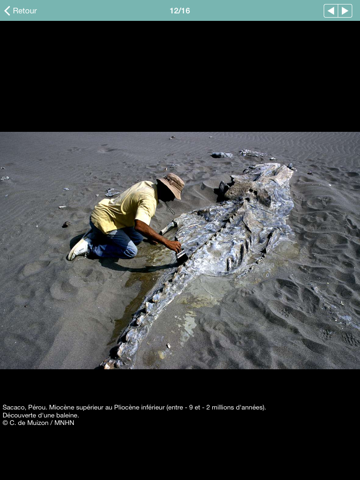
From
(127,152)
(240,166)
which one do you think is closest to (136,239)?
(240,166)

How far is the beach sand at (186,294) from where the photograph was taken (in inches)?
96.3

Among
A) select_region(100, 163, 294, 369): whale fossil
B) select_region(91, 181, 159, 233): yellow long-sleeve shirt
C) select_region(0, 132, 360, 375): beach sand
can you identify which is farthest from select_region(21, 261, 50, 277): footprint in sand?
select_region(100, 163, 294, 369): whale fossil

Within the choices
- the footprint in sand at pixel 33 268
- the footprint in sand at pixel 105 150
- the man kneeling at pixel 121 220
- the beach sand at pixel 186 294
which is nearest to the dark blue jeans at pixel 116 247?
the man kneeling at pixel 121 220

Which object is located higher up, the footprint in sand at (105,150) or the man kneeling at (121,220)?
the footprint in sand at (105,150)

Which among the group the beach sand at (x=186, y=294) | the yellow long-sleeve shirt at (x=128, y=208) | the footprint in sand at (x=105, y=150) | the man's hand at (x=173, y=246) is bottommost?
the beach sand at (x=186, y=294)

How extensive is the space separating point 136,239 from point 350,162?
681 cm

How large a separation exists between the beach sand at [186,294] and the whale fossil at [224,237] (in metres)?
0.13

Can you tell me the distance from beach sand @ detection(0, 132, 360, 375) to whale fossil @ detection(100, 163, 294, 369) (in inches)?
5.0

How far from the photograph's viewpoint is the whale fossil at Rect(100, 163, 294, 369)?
8.70 feet

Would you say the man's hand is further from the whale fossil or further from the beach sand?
the beach sand

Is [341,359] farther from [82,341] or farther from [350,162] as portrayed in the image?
[350,162]

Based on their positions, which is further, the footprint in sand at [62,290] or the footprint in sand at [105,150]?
the footprint in sand at [105,150]

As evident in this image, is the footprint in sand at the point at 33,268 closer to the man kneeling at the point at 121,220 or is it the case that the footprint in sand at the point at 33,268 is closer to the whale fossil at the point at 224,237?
the man kneeling at the point at 121,220

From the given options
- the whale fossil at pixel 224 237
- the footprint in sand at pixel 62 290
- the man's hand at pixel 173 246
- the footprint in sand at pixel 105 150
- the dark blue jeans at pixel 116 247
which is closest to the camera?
the whale fossil at pixel 224 237
